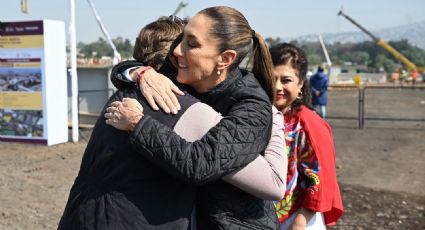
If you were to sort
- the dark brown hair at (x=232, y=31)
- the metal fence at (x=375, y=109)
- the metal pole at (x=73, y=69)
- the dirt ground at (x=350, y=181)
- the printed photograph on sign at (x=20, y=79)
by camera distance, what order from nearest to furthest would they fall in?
the dark brown hair at (x=232, y=31)
the dirt ground at (x=350, y=181)
the printed photograph on sign at (x=20, y=79)
the metal pole at (x=73, y=69)
the metal fence at (x=375, y=109)

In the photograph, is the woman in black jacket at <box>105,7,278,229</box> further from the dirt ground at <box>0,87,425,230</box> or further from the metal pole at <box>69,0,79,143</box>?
the metal pole at <box>69,0,79,143</box>

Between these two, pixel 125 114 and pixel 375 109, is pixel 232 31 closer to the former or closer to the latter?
pixel 125 114

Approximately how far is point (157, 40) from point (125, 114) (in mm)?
327

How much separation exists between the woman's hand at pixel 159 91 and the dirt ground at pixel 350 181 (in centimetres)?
437

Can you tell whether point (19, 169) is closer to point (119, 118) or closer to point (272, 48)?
point (272, 48)

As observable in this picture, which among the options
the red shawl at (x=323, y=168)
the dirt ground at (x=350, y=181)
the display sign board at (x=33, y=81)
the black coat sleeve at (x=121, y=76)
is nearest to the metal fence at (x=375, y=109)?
the dirt ground at (x=350, y=181)

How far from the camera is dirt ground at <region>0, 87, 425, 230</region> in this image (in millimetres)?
5872

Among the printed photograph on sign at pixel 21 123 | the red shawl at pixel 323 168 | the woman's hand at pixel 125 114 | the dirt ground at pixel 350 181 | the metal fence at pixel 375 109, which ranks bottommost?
the metal fence at pixel 375 109

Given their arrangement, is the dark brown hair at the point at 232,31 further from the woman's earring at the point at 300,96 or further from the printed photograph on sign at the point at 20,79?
the printed photograph on sign at the point at 20,79

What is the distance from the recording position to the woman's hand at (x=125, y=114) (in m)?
1.51

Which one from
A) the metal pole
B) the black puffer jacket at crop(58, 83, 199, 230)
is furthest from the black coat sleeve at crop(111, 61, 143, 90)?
the metal pole

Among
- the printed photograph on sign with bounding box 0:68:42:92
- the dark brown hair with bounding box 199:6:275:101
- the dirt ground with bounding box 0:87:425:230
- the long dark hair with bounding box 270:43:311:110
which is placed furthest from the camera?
the printed photograph on sign with bounding box 0:68:42:92

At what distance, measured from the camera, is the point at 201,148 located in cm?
147

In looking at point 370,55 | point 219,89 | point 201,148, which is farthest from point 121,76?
point 370,55
